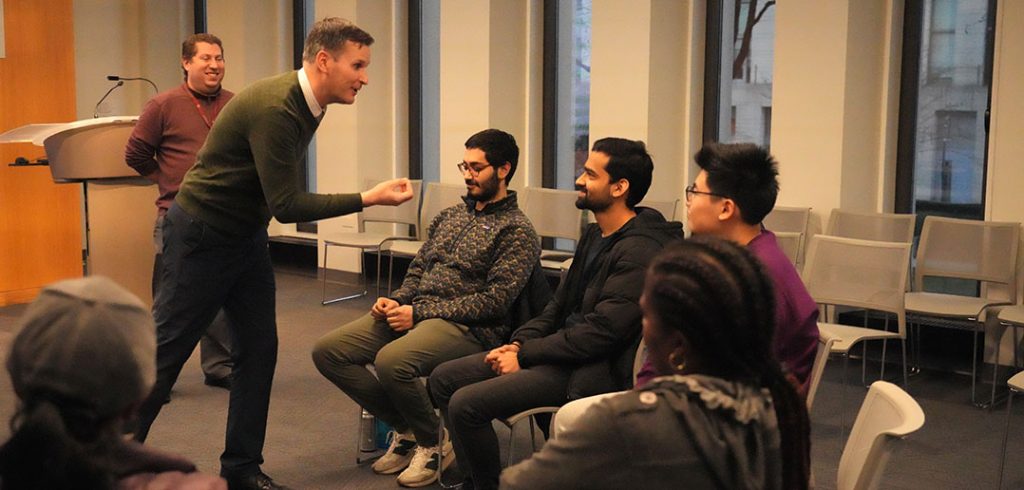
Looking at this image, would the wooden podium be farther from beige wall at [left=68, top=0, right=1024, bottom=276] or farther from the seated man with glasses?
the seated man with glasses

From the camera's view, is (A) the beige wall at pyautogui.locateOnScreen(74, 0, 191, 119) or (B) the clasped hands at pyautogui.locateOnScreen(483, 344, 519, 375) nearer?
(B) the clasped hands at pyautogui.locateOnScreen(483, 344, 519, 375)

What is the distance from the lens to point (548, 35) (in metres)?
7.89

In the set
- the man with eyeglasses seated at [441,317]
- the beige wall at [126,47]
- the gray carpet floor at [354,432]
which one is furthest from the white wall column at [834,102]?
the beige wall at [126,47]

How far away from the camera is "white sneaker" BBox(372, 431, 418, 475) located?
4.05 m

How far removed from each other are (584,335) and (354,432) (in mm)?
1658

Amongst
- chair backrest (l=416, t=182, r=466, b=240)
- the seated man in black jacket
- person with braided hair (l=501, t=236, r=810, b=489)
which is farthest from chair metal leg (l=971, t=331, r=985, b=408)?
person with braided hair (l=501, t=236, r=810, b=489)

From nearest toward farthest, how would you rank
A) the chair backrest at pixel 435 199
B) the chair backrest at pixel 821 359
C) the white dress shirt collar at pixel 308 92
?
the chair backrest at pixel 821 359 < the white dress shirt collar at pixel 308 92 < the chair backrest at pixel 435 199

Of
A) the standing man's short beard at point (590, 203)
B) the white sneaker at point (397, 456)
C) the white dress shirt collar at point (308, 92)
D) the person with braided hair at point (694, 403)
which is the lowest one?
the white sneaker at point (397, 456)

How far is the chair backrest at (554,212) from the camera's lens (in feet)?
22.3

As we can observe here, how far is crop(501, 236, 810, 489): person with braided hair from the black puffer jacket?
63.5 inches

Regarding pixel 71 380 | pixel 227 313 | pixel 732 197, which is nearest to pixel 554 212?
pixel 227 313

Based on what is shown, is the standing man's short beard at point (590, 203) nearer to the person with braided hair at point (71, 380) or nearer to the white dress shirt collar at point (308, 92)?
the white dress shirt collar at point (308, 92)

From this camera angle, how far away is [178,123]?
4.74 meters

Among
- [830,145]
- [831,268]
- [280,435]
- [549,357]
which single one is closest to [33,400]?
[549,357]
